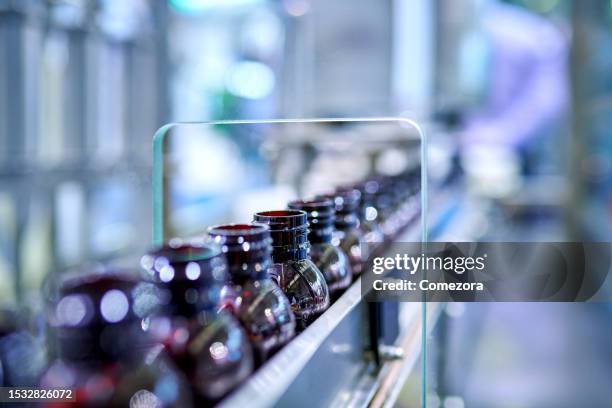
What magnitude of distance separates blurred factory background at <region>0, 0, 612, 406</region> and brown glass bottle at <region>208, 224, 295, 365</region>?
2612 millimetres

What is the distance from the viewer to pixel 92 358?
0.58m

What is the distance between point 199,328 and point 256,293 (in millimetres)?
137

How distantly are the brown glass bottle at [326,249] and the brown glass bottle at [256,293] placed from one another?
0.77 ft

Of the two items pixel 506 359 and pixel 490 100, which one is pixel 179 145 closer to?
pixel 506 359

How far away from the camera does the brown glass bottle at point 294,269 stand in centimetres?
88

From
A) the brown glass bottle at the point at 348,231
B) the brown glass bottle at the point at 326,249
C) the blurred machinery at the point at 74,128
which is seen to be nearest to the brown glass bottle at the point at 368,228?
the brown glass bottle at the point at 348,231

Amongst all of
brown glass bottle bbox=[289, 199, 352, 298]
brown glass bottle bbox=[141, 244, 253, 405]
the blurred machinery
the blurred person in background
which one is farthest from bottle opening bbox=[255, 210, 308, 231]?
the blurred person in background

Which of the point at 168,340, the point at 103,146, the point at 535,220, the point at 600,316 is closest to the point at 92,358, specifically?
the point at 168,340

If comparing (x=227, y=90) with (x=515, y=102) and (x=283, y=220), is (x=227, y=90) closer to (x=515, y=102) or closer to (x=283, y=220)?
(x=283, y=220)

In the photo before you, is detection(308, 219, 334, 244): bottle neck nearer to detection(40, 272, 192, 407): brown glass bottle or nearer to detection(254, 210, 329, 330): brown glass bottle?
detection(254, 210, 329, 330): brown glass bottle

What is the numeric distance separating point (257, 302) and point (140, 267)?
0.14 metres

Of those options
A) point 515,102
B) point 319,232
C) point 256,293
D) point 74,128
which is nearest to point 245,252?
point 256,293

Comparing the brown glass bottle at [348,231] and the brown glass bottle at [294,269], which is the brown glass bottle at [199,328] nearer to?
the brown glass bottle at [294,269]

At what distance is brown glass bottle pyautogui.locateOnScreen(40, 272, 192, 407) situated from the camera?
0.56 meters
